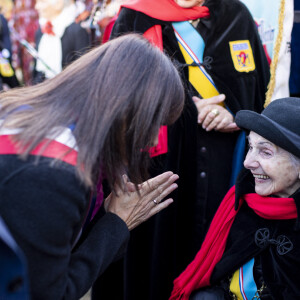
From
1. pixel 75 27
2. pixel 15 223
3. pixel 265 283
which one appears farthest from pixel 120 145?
pixel 75 27

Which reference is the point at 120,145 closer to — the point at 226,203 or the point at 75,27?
the point at 226,203

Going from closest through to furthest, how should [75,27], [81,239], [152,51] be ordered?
[152,51]
[81,239]
[75,27]

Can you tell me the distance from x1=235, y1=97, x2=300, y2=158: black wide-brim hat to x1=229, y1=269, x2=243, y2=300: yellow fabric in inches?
25.0

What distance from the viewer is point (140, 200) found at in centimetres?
198

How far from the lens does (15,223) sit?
136 centimetres

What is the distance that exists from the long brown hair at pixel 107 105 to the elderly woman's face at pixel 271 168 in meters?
0.52

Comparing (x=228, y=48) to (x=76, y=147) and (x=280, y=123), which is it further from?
(x=76, y=147)

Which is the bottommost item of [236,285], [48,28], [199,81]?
[236,285]

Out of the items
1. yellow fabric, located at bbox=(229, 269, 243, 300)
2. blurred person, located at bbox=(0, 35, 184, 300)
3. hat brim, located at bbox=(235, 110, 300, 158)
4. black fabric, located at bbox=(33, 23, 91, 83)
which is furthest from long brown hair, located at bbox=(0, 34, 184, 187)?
black fabric, located at bbox=(33, 23, 91, 83)

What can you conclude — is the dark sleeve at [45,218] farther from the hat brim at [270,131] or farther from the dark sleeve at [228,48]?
the dark sleeve at [228,48]

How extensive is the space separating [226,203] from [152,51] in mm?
936

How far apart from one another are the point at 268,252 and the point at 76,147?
3.48 ft

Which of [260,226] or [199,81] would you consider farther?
[199,81]

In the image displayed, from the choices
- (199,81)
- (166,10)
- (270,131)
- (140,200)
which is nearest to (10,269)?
(140,200)
